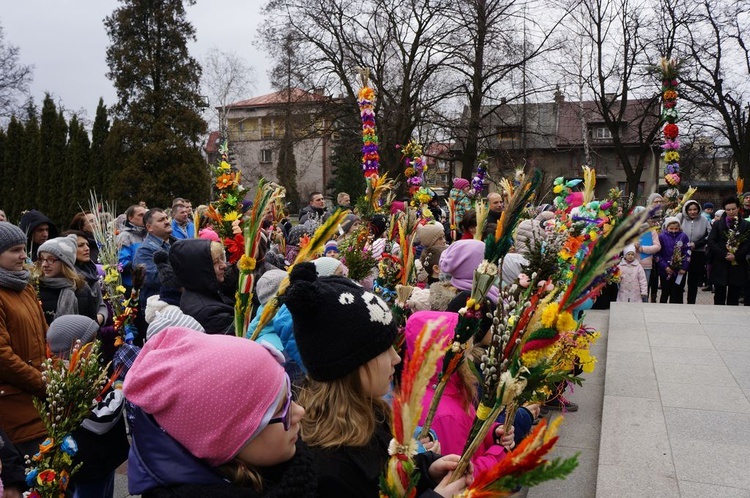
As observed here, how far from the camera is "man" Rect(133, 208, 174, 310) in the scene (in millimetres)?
5805

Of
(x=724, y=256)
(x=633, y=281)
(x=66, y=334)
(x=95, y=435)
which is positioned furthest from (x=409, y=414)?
(x=724, y=256)

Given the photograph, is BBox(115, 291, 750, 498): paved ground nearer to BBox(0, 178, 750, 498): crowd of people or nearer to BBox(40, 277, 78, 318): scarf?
BBox(40, 277, 78, 318): scarf

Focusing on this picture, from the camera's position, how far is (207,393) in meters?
1.42

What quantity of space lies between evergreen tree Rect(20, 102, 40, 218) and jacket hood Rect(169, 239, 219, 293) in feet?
100

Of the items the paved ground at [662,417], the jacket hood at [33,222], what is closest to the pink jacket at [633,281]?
the paved ground at [662,417]

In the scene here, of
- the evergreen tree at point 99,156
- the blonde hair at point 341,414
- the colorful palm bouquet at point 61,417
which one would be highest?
the evergreen tree at point 99,156

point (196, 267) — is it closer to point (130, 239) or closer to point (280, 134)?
point (130, 239)

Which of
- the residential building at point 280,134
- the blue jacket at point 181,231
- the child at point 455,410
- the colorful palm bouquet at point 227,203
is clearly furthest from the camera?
Answer: the residential building at point 280,134

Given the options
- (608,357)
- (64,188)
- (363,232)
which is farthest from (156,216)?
(64,188)

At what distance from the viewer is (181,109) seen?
31.9 m

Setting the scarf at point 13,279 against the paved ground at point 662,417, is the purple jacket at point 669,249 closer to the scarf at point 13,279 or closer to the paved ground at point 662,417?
the paved ground at point 662,417

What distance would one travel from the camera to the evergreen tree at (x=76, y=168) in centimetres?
2938

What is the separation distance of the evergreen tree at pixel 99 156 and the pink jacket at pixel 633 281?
89.1ft

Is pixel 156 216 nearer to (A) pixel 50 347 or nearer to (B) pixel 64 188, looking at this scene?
(A) pixel 50 347
